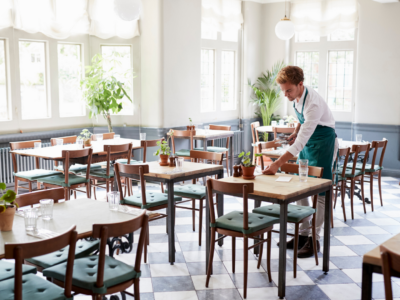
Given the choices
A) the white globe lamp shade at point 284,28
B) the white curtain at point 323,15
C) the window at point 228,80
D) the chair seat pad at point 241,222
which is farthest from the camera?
the window at point 228,80

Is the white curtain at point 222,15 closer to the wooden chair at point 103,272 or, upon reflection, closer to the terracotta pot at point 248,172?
the terracotta pot at point 248,172

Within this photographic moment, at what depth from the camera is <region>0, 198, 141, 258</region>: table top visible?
8.41ft

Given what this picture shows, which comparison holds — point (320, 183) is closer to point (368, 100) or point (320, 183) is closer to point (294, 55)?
point (368, 100)

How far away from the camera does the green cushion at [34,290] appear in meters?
2.32

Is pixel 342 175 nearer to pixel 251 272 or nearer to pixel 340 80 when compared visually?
pixel 251 272

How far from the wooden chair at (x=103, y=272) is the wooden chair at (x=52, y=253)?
10cm

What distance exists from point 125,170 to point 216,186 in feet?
3.47

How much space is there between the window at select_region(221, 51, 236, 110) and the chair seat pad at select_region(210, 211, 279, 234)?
5755 millimetres

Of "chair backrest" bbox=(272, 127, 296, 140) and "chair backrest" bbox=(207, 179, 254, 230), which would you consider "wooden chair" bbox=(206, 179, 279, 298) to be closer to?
"chair backrest" bbox=(207, 179, 254, 230)

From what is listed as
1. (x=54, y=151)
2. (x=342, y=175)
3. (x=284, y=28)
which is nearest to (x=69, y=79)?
(x=54, y=151)

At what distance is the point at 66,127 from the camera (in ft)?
24.5

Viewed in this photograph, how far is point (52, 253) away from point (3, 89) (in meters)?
4.40

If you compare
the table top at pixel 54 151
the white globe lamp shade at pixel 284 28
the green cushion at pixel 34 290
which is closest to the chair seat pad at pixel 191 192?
the table top at pixel 54 151

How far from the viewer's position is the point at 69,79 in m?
7.53
